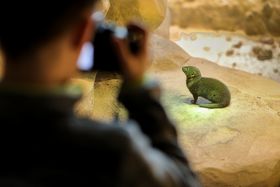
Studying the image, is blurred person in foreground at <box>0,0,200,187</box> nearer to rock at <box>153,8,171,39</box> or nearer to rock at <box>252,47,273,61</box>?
rock at <box>153,8,171,39</box>

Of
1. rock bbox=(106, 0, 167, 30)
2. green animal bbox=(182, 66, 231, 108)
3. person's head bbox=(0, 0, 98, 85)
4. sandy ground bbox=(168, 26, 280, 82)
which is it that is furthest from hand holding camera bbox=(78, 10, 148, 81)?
sandy ground bbox=(168, 26, 280, 82)

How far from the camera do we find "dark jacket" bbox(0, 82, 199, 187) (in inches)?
25.7

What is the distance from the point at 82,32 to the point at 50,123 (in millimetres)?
123

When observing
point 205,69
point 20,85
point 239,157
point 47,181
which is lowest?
point 239,157

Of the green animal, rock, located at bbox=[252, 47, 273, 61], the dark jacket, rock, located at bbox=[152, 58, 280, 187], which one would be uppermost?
the dark jacket

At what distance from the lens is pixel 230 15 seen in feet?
17.0

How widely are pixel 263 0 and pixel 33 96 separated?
4681 mm

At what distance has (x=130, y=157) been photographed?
661 millimetres

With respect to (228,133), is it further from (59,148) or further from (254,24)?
(254,24)

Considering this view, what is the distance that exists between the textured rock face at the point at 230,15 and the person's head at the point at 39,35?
15.2ft

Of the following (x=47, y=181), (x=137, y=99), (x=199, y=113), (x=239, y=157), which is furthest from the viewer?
(x=199, y=113)

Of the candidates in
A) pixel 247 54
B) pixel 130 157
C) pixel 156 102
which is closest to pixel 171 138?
pixel 156 102

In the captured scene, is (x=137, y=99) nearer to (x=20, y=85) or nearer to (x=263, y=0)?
(x=20, y=85)

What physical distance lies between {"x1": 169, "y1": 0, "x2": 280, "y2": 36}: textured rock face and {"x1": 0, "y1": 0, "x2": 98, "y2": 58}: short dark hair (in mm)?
4648
